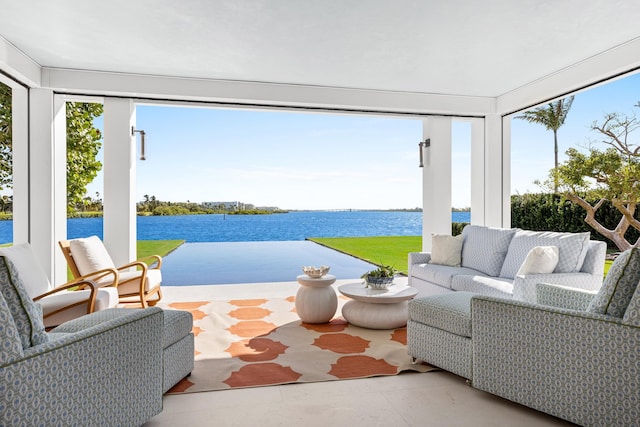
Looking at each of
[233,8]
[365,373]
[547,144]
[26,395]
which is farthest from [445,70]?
[547,144]

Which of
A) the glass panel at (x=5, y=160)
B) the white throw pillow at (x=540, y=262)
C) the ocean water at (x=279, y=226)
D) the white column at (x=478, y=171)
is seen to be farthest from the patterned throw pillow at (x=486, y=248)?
the ocean water at (x=279, y=226)

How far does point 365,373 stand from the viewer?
9.71 ft

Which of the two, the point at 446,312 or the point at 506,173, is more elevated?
the point at 506,173

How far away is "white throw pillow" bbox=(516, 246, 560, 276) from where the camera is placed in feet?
12.2

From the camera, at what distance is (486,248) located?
475cm

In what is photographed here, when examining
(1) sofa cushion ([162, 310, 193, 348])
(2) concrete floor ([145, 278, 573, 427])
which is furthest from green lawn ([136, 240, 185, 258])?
(2) concrete floor ([145, 278, 573, 427])

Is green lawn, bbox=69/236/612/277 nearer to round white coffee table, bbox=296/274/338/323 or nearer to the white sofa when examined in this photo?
the white sofa

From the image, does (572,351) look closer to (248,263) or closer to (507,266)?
(507,266)

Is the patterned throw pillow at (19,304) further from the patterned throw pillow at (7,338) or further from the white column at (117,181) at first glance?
the white column at (117,181)

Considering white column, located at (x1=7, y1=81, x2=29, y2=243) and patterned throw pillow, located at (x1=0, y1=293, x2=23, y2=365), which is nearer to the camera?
patterned throw pillow, located at (x1=0, y1=293, x2=23, y2=365)

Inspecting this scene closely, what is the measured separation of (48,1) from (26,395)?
3281 mm

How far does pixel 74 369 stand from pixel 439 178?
581cm

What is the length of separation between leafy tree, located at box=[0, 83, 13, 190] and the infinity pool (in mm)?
3456

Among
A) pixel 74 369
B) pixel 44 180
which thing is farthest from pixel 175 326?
pixel 44 180
